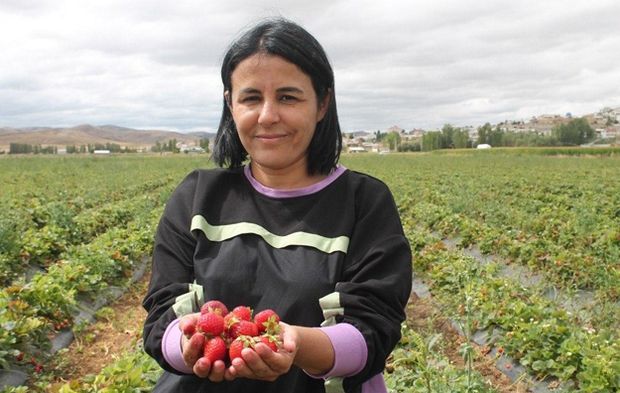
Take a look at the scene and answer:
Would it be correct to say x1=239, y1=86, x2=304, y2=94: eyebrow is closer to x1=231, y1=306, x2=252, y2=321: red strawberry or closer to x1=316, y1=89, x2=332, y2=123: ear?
x1=316, y1=89, x2=332, y2=123: ear

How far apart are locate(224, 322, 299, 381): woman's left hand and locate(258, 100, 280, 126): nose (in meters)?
0.65

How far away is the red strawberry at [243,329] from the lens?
4.68 feet

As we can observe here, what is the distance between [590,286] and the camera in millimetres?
6328

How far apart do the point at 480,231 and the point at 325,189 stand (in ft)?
23.5

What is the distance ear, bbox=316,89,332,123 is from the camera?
1896 millimetres

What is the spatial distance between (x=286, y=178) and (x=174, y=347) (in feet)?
2.11

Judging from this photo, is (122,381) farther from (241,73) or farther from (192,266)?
(241,73)

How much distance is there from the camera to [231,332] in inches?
57.0

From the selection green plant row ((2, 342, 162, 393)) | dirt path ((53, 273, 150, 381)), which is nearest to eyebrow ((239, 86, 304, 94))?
green plant row ((2, 342, 162, 393))

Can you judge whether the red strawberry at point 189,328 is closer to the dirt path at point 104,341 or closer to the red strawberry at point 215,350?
the red strawberry at point 215,350

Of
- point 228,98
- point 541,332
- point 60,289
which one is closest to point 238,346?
point 228,98

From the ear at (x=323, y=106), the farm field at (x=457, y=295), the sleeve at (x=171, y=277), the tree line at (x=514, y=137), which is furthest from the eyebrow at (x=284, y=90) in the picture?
the tree line at (x=514, y=137)

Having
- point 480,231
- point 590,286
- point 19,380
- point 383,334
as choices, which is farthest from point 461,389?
point 480,231

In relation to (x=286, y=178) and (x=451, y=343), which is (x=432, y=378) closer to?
(x=286, y=178)
